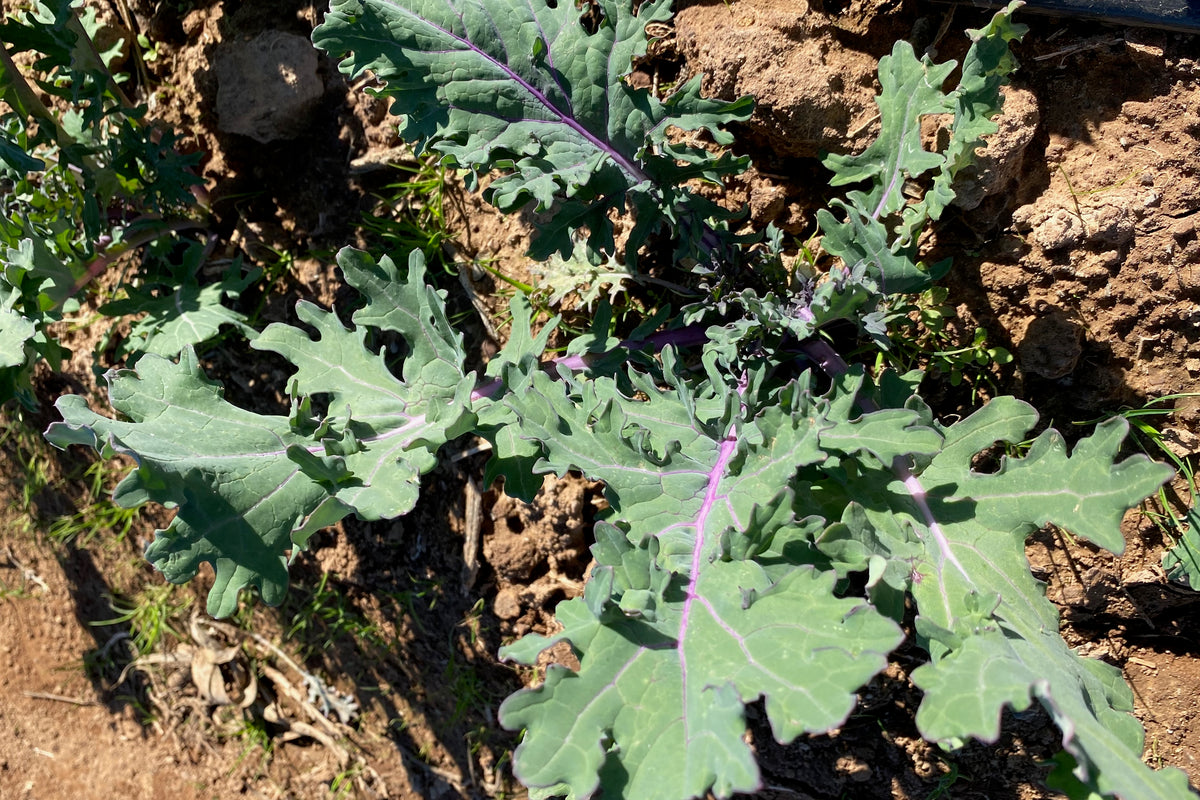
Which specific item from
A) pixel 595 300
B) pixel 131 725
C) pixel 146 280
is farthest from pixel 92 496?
pixel 595 300

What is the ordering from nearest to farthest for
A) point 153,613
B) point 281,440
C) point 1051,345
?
point 281,440 → point 1051,345 → point 153,613

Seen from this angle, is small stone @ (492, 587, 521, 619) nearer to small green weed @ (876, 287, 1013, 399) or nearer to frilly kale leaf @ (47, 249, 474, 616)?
frilly kale leaf @ (47, 249, 474, 616)

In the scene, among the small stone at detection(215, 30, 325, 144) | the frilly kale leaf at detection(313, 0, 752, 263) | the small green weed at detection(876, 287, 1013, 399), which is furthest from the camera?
the small stone at detection(215, 30, 325, 144)

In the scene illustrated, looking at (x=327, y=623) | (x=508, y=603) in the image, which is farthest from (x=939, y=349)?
(x=327, y=623)

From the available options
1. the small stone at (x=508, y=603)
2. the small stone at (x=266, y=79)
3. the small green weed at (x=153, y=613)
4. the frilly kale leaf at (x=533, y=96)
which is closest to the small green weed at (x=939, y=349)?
the frilly kale leaf at (x=533, y=96)

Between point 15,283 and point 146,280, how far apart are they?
592 millimetres

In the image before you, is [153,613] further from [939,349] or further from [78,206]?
[939,349]

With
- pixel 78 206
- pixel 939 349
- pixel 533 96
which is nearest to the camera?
pixel 533 96

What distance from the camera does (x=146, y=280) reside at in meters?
3.20

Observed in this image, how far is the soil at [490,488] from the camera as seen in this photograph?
250 cm

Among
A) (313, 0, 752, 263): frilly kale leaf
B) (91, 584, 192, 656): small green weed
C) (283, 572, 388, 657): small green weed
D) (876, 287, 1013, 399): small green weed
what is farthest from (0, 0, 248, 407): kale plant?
(876, 287, 1013, 399): small green weed

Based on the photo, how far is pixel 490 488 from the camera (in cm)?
308

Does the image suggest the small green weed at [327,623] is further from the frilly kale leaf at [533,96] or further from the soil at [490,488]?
the frilly kale leaf at [533,96]

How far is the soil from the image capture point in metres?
2.50
